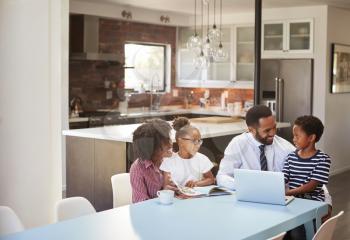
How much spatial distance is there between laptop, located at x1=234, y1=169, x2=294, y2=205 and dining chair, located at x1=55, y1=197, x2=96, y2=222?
0.80 meters

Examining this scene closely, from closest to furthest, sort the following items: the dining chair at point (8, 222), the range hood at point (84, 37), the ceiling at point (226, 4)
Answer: the dining chair at point (8, 222), the ceiling at point (226, 4), the range hood at point (84, 37)

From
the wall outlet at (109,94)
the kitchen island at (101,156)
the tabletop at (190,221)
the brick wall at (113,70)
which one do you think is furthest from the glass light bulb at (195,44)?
the tabletop at (190,221)

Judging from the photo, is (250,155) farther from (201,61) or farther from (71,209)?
(201,61)

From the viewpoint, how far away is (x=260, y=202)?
9.75ft

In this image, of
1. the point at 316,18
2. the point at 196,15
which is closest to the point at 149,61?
Result: the point at 196,15

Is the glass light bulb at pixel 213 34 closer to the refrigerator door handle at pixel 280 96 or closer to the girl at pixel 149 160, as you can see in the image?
the refrigerator door handle at pixel 280 96

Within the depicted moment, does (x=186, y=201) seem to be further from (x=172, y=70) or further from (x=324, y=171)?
(x=172, y=70)

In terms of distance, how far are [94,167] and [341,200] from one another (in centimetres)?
270

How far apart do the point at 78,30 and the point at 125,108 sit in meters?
1.13

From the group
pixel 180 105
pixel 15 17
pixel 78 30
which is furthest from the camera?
pixel 180 105

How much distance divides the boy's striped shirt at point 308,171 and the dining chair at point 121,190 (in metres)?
0.96

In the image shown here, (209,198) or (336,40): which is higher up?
(336,40)

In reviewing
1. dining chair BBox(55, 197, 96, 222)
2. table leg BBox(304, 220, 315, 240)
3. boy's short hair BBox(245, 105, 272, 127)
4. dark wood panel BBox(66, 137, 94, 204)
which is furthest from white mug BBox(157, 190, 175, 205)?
dark wood panel BBox(66, 137, 94, 204)

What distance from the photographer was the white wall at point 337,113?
6.88 metres
